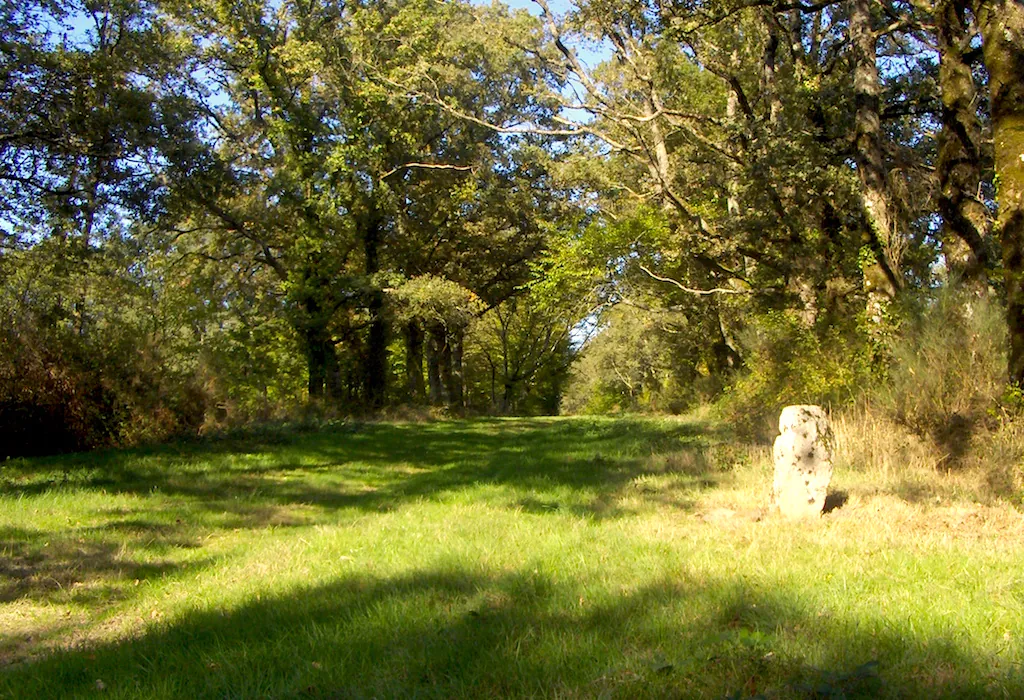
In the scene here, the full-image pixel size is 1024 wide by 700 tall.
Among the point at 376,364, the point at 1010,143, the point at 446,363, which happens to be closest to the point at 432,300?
the point at 376,364

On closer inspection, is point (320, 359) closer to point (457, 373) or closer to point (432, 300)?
point (432, 300)

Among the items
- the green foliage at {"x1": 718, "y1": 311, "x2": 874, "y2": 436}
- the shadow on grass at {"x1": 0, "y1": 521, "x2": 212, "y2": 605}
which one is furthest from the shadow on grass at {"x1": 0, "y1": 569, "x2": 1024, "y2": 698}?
the green foliage at {"x1": 718, "y1": 311, "x2": 874, "y2": 436}

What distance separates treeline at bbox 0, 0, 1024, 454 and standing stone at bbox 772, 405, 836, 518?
8.46 feet

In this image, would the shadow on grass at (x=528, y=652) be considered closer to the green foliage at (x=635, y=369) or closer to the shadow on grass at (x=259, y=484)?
the shadow on grass at (x=259, y=484)

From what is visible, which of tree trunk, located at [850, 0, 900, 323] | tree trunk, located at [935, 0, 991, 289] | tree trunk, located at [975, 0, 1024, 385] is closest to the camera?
tree trunk, located at [975, 0, 1024, 385]

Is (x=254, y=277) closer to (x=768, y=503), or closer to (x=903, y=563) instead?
(x=768, y=503)

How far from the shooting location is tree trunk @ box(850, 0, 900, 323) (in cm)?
1237

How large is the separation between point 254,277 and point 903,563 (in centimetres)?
2814

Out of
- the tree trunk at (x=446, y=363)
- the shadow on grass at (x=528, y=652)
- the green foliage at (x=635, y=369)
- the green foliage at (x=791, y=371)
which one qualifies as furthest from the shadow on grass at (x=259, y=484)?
the tree trunk at (x=446, y=363)

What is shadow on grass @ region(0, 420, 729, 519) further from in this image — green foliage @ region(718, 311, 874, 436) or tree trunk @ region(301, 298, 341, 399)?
tree trunk @ region(301, 298, 341, 399)

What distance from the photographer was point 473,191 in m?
27.6

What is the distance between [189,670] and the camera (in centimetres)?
411


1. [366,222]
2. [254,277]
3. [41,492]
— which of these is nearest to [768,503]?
[41,492]

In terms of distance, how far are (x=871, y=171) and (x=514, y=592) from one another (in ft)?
35.3
